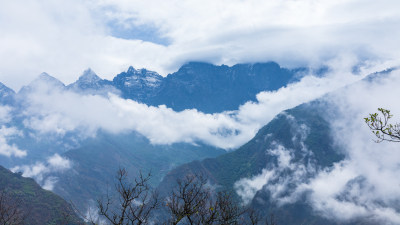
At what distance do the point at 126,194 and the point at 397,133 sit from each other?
57.5 ft

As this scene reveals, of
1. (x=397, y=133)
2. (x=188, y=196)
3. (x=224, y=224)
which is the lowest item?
(x=224, y=224)

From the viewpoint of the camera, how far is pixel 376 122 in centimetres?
2095

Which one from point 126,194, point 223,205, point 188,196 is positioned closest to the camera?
point 126,194

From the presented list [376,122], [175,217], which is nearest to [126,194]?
[175,217]

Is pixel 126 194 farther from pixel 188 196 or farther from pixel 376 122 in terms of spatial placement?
pixel 376 122

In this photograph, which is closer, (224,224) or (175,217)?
(175,217)

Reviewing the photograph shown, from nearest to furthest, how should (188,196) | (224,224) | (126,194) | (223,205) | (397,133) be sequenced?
(397,133)
(126,194)
(188,196)
(224,224)
(223,205)

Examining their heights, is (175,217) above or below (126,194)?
below

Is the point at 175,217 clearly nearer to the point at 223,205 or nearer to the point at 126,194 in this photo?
the point at 126,194

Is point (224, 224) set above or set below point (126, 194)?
below

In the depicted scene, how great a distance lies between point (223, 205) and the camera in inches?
1171

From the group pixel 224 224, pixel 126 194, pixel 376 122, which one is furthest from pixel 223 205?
pixel 376 122

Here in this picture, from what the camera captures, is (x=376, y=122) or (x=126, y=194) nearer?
(x=376, y=122)

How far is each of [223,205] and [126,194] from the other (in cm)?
1003
